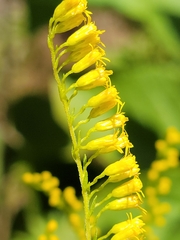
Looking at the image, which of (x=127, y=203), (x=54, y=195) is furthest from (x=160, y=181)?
(x=127, y=203)

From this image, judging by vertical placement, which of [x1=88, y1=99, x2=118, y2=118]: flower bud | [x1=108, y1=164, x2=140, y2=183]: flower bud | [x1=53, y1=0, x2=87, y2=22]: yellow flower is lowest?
[x1=108, y1=164, x2=140, y2=183]: flower bud

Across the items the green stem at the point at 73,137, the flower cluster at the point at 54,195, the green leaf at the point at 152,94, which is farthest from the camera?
the green leaf at the point at 152,94

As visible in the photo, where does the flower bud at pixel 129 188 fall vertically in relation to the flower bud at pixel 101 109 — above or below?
below

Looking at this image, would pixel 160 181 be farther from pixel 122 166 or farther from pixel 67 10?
pixel 67 10

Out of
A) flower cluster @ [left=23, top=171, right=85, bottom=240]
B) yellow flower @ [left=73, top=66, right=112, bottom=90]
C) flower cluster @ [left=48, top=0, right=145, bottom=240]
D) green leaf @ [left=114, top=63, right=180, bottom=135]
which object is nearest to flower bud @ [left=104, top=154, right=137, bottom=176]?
flower cluster @ [left=48, top=0, right=145, bottom=240]

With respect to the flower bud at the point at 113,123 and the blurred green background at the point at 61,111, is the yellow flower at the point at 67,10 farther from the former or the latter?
the blurred green background at the point at 61,111

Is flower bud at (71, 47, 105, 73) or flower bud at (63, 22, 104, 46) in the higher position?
flower bud at (63, 22, 104, 46)

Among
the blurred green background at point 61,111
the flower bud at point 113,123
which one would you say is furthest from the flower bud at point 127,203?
the blurred green background at point 61,111

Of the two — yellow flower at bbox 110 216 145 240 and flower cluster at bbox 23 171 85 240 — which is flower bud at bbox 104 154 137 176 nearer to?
yellow flower at bbox 110 216 145 240
